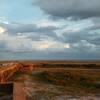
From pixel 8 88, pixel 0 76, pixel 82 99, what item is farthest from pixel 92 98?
pixel 0 76

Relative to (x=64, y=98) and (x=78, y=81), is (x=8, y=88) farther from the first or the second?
(x=78, y=81)

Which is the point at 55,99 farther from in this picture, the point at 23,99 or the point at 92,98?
the point at 23,99

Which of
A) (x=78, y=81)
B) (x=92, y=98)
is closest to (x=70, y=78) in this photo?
(x=78, y=81)

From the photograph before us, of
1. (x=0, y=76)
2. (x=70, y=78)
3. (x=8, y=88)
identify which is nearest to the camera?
(x=8, y=88)

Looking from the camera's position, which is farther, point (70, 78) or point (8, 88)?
point (70, 78)

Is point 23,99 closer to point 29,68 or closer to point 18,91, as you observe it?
point 18,91

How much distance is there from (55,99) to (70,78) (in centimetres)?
1873

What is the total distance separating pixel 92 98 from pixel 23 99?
732 centimetres

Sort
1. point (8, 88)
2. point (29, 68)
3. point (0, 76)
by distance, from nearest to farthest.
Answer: point (8, 88), point (0, 76), point (29, 68)

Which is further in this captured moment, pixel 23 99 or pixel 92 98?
pixel 92 98

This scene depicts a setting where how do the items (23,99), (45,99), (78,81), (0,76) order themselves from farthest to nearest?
(78,81)
(0,76)
(45,99)
(23,99)

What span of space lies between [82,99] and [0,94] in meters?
5.69

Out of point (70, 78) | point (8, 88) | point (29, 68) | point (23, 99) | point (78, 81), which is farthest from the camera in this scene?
point (29, 68)

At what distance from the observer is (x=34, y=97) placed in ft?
67.1
